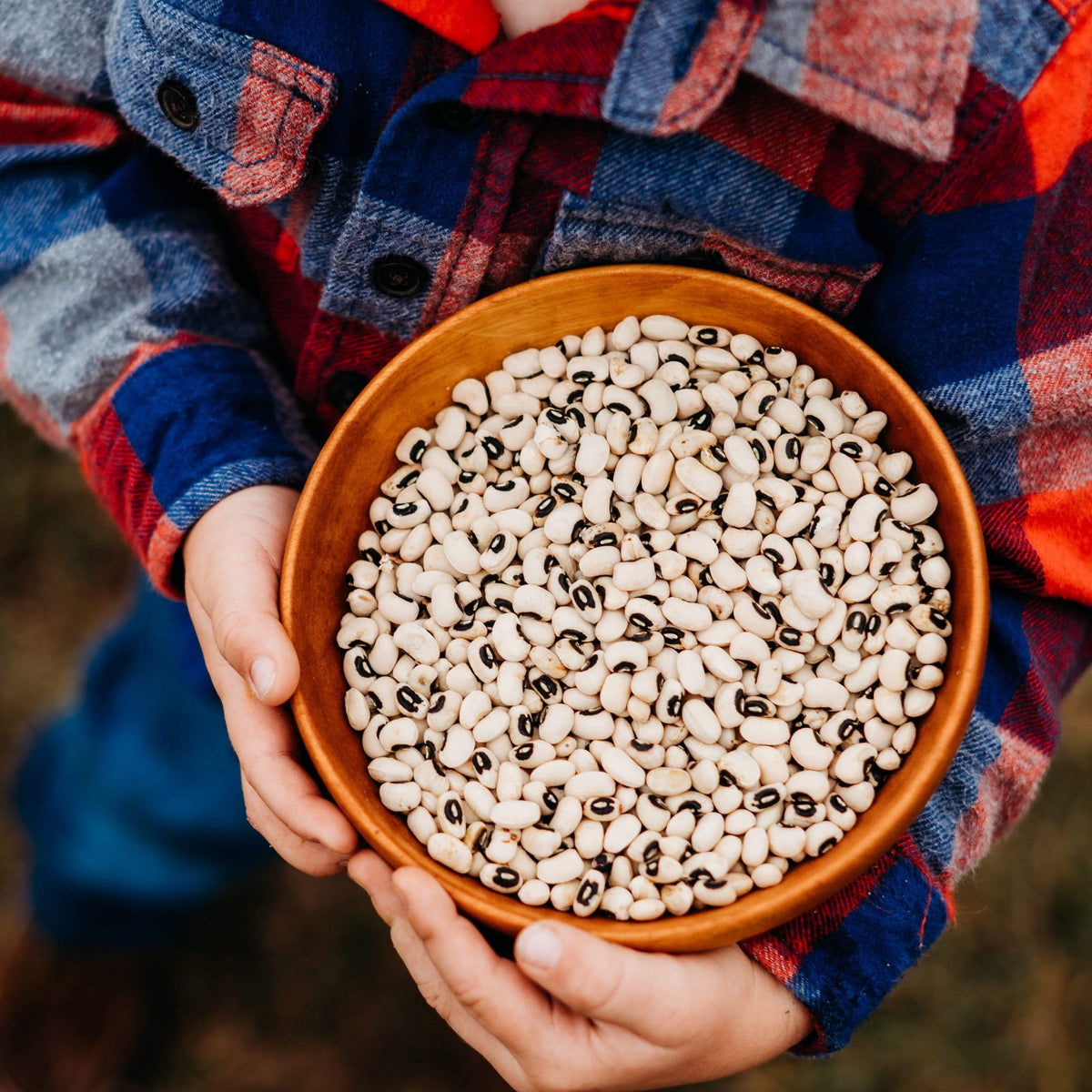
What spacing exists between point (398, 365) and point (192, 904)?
1049mm

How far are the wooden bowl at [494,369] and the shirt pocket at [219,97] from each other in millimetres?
186

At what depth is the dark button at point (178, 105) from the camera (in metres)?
0.78

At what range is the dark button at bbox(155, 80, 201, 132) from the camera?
0.78 metres

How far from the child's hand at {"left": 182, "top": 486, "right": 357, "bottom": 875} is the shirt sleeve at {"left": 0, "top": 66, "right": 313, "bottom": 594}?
47mm

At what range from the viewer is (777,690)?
79 centimetres

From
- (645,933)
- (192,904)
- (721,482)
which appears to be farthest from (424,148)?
(192,904)

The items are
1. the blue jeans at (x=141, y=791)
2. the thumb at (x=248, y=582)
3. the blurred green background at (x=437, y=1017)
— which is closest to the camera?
the thumb at (x=248, y=582)

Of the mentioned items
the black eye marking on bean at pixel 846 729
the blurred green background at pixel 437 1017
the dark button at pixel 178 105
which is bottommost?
the blurred green background at pixel 437 1017

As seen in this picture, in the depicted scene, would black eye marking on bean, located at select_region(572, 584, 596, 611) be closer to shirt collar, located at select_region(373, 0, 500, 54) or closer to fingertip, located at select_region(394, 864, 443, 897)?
fingertip, located at select_region(394, 864, 443, 897)

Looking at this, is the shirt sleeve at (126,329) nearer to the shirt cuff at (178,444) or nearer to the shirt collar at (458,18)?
the shirt cuff at (178,444)

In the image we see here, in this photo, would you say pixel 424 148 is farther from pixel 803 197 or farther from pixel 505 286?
pixel 803 197

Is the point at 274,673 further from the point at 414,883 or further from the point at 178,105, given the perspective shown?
the point at 178,105

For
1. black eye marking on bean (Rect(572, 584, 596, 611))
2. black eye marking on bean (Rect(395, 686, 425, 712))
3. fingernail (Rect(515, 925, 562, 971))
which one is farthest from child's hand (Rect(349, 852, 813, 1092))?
black eye marking on bean (Rect(572, 584, 596, 611))

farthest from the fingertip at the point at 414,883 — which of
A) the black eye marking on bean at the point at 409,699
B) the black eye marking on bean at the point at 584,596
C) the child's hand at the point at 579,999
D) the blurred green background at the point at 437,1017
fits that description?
the blurred green background at the point at 437,1017
